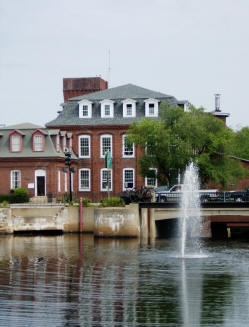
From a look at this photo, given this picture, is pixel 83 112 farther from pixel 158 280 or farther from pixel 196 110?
Answer: pixel 158 280

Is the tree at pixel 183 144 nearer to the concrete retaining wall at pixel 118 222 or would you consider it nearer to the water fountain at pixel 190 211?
the water fountain at pixel 190 211

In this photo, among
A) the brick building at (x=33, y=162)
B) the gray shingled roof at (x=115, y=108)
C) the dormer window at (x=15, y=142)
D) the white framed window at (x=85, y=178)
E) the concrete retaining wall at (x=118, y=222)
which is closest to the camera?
the concrete retaining wall at (x=118, y=222)

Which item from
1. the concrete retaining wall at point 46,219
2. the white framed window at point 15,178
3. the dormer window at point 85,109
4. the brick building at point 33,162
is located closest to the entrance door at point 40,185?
the brick building at point 33,162

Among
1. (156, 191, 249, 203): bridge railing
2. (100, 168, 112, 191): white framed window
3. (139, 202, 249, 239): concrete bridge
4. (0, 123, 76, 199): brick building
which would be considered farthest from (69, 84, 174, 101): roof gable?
(139, 202, 249, 239): concrete bridge

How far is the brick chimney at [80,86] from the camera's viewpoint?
90.9 meters

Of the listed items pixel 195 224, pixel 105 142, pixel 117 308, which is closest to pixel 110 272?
pixel 117 308

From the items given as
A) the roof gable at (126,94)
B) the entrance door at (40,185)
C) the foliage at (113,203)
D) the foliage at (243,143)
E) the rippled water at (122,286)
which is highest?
the roof gable at (126,94)

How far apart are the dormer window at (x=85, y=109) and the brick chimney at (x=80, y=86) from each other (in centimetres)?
995

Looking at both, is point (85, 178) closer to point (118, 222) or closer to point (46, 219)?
point (46, 219)

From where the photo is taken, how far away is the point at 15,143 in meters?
75.0

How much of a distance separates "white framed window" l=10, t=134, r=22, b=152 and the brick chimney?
17395mm

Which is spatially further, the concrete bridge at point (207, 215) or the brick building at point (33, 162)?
the brick building at point (33, 162)

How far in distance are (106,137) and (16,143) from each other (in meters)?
9.38

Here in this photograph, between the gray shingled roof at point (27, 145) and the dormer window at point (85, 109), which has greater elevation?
the dormer window at point (85, 109)
